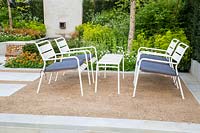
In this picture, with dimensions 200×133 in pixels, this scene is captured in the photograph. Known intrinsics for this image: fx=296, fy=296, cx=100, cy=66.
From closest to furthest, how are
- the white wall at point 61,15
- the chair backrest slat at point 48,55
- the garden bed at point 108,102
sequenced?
the garden bed at point 108,102 → the chair backrest slat at point 48,55 → the white wall at point 61,15

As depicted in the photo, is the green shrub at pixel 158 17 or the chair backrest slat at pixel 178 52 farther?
the green shrub at pixel 158 17

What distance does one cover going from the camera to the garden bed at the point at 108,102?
13.0ft

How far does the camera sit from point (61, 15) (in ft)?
42.5

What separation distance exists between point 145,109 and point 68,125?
1200 millimetres

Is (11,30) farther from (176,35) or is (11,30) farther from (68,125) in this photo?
(68,125)

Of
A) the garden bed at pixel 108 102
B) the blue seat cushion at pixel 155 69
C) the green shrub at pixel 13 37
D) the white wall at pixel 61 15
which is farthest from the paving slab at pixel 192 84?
the white wall at pixel 61 15

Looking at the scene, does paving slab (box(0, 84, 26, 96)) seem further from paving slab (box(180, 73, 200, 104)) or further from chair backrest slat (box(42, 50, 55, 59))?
paving slab (box(180, 73, 200, 104))

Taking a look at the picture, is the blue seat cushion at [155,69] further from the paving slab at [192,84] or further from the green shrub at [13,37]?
the green shrub at [13,37]

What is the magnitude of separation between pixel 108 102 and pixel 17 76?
2.59m

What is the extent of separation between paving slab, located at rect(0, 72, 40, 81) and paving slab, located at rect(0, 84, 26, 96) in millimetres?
470

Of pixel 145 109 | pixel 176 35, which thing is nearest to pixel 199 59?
pixel 176 35

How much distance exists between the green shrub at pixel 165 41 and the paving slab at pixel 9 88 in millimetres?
3140

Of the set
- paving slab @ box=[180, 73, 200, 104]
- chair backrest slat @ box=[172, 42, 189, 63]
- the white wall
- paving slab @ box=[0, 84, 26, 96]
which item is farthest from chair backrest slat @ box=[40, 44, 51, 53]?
the white wall

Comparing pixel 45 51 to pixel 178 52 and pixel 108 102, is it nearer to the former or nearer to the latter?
pixel 108 102
